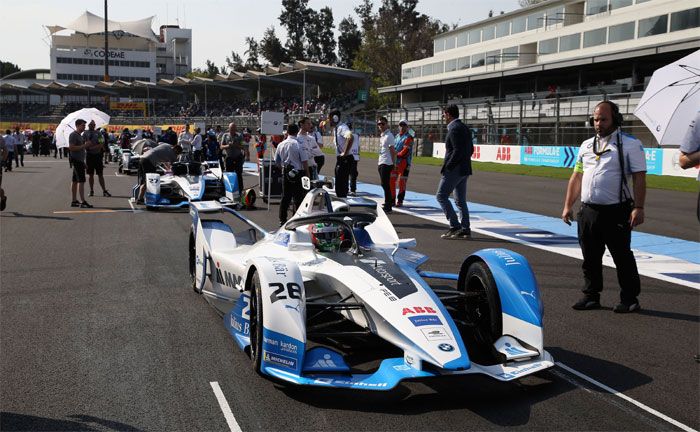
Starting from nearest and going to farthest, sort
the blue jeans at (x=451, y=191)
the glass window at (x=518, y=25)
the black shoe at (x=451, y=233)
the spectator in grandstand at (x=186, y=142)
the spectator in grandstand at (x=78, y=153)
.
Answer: the blue jeans at (x=451, y=191) → the black shoe at (x=451, y=233) → the spectator in grandstand at (x=78, y=153) → the spectator in grandstand at (x=186, y=142) → the glass window at (x=518, y=25)

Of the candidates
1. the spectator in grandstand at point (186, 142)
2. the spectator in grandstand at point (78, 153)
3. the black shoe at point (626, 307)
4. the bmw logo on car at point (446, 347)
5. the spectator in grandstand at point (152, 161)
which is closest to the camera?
the bmw logo on car at point (446, 347)

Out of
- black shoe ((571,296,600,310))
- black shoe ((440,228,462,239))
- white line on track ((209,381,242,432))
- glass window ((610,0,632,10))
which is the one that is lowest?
white line on track ((209,381,242,432))

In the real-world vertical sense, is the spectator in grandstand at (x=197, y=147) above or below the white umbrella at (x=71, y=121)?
below

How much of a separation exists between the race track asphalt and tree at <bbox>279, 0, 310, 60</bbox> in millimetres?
112734

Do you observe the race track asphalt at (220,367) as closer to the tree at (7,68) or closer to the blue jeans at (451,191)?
the blue jeans at (451,191)

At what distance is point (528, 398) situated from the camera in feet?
14.8

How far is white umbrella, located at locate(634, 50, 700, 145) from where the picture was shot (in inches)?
Answer: 289

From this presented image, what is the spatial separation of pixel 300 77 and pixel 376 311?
66.1m

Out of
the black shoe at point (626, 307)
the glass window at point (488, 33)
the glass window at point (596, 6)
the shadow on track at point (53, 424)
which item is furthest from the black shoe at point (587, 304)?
the glass window at point (488, 33)

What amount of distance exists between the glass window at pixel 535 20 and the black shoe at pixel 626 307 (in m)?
50.2

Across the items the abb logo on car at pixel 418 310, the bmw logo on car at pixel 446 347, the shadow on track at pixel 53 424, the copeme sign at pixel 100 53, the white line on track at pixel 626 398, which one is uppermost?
the copeme sign at pixel 100 53

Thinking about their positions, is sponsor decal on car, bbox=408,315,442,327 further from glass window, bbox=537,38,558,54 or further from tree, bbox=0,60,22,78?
tree, bbox=0,60,22,78

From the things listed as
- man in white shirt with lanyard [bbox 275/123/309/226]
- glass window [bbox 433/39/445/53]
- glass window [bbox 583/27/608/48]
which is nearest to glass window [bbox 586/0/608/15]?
glass window [bbox 583/27/608/48]

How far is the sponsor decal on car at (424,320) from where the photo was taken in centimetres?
451
